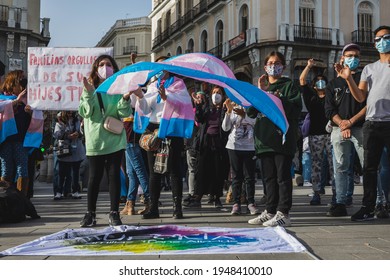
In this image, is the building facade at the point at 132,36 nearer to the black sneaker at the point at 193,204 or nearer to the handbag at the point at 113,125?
the black sneaker at the point at 193,204

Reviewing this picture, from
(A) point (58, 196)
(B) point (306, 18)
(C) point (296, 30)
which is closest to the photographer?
(A) point (58, 196)

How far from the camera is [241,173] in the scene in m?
7.03

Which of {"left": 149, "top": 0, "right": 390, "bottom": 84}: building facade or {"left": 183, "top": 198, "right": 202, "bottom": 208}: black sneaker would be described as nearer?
{"left": 183, "top": 198, "right": 202, "bottom": 208}: black sneaker

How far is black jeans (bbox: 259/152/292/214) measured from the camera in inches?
218

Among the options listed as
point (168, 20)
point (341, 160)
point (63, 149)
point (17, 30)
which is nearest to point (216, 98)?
Result: point (341, 160)

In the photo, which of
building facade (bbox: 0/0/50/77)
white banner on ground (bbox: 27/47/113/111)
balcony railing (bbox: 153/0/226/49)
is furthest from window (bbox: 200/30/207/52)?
white banner on ground (bbox: 27/47/113/111)

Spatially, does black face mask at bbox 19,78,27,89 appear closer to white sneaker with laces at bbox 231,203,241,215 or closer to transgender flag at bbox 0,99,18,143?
transgender flag at bbox 0,99,18,143

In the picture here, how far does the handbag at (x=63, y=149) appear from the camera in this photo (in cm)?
1028

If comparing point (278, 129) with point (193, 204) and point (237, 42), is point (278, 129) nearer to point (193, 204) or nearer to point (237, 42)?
point (193, 204)

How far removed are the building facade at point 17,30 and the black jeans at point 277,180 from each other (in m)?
23.5

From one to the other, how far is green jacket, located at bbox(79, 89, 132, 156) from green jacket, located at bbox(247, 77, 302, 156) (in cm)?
148

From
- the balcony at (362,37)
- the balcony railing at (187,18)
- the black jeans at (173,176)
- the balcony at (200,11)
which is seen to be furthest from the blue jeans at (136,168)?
the balcony at (200,11)

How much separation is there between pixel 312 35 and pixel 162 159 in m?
25.1
